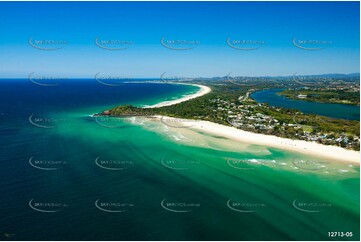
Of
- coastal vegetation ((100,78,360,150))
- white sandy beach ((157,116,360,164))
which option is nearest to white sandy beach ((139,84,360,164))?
white sandy beach ((157,116,360,164))

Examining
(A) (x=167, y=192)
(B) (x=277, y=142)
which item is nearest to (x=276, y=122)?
(B) (x=277, y=142)

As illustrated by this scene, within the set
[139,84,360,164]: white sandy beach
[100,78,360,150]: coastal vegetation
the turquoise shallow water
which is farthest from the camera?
[100,78,360,150]: coastal vegetation

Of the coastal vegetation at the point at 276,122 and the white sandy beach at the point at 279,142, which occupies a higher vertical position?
the coastal vegetation at the point at 276,122

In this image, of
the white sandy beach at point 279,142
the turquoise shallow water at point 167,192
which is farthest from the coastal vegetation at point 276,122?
the turquoise shallow water at point 167,192

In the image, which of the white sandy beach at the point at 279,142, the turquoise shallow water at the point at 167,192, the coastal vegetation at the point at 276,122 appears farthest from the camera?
the coastal vegetation at the point at 276,122

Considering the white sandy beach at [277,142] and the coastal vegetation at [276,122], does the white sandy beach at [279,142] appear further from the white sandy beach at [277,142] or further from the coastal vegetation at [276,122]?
the coastal vegetation at [276,122]

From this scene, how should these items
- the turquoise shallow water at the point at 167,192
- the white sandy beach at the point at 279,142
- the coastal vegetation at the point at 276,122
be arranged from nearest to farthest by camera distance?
the turquoise shallow water at the point at 167,192 → the white sandy beach at the point at 279,142 → the coastal vegetation at the point at 276,122

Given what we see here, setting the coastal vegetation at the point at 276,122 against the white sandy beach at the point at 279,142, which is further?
the coastal vegetation at the point at 276,122

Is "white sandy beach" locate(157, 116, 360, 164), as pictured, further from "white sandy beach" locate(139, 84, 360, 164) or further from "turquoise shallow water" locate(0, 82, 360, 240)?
"turquoise shallow water" locate(0, 82, 360, 240)

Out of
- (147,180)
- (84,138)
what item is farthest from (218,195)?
(84,138)
